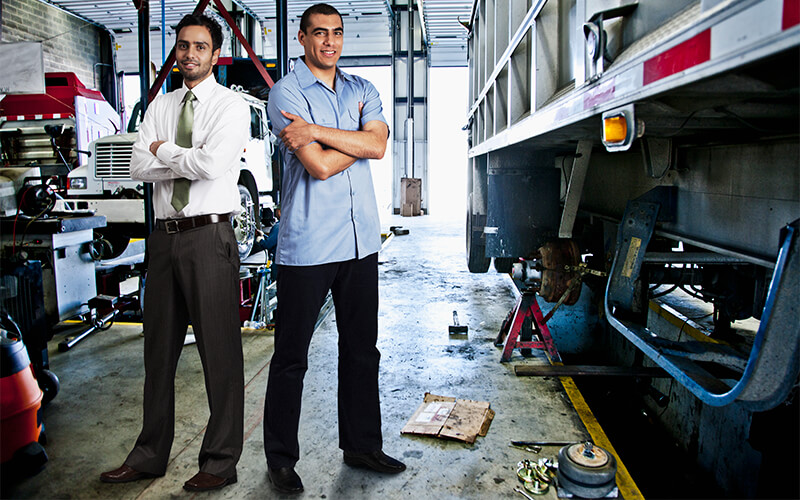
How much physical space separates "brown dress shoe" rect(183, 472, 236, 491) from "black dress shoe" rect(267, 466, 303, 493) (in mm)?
236

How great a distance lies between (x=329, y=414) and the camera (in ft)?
10.7

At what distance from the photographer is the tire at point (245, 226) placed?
588 centimetres

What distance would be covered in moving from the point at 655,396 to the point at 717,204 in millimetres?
2011

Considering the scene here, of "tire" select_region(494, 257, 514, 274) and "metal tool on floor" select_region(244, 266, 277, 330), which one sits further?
"tire" select_region(494, 257, 514, 274)

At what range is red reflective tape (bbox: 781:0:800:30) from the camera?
37.2 inches

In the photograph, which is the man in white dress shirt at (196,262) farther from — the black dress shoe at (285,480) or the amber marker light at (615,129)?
the amber marker light at (615,129)

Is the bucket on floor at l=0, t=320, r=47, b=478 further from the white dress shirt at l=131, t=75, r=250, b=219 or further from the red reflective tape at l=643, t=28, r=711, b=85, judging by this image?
the red reflective tape at l=643, t=28, r=711, b=85

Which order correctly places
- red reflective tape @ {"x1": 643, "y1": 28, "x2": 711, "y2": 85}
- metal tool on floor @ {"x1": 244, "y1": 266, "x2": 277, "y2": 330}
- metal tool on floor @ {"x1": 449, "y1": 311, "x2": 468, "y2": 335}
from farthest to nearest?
metal tool on floor @ {"x1": 244, "y1": 266, "x2": 277, "y2": 330}
metal tool on floor @ {"x1": 449, "y1": 311, "x2": 468, "y2": 335}
red reflective tape @ {"x1": 643, "y1": 28, "x2": 711, "y2": 85}

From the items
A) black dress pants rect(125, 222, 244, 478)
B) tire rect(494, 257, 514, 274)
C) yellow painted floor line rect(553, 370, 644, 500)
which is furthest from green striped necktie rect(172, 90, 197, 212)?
tire rect(494, 257, 514, 274)

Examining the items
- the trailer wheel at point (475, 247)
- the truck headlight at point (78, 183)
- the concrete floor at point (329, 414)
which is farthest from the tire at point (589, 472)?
the truck headlight at point (78, 183)

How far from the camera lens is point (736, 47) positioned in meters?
1.09

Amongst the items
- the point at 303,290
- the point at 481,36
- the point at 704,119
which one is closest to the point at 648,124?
the point at 704,119

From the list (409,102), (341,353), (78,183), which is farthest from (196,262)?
(409,102)

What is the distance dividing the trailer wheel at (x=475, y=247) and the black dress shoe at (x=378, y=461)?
3368 millimetres
